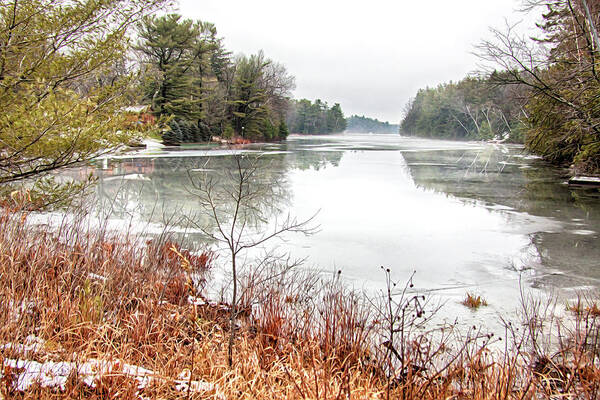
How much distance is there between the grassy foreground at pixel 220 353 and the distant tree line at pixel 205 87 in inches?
1036

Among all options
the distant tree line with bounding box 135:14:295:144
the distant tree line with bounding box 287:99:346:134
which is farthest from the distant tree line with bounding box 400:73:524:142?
the distant tree line with bounding box 135:14:295:144

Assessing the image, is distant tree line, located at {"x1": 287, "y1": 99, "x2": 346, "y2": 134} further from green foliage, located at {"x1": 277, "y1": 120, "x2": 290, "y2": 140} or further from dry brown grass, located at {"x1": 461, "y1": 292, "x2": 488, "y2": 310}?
dry brown grass, located at {"x1": 461, "y1": 292, "x2": 488, "y2": 310}

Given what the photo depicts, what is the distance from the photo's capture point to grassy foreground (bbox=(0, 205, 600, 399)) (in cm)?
265

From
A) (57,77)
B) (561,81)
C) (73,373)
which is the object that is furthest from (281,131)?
(73,373)

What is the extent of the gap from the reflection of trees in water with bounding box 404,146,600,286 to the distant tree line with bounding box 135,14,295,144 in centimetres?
1677

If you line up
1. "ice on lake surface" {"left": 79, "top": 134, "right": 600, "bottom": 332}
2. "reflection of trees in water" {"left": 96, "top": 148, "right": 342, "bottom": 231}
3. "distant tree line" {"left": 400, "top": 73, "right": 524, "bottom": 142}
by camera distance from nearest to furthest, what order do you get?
"ice on lake surface" {"left": 79, "top": 134, "right": 600, "bottom": 332}
"reflection of trees in water" {"left": 96, "top": 148, "right": 342, "bottom": 231}
"distant tree line" {"left": 400, "top": 73, "right": 524, "bottom": 142}

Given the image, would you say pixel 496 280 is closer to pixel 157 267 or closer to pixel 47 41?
pixel 157 267

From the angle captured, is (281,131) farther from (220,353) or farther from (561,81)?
(220,353)

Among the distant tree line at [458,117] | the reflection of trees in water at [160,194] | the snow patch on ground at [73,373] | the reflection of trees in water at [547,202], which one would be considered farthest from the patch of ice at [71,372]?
the distant tree line at [458,117]

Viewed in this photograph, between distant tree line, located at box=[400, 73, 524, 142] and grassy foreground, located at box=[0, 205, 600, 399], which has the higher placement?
distant tree line, located at box=[400, 73, 524, 142]

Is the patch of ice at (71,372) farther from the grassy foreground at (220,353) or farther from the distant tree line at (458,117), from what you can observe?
the distant tree line at (458,117)

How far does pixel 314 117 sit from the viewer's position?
111812 mm

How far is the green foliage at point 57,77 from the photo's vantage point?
4.77 metres

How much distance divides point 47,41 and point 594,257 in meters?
8.15
